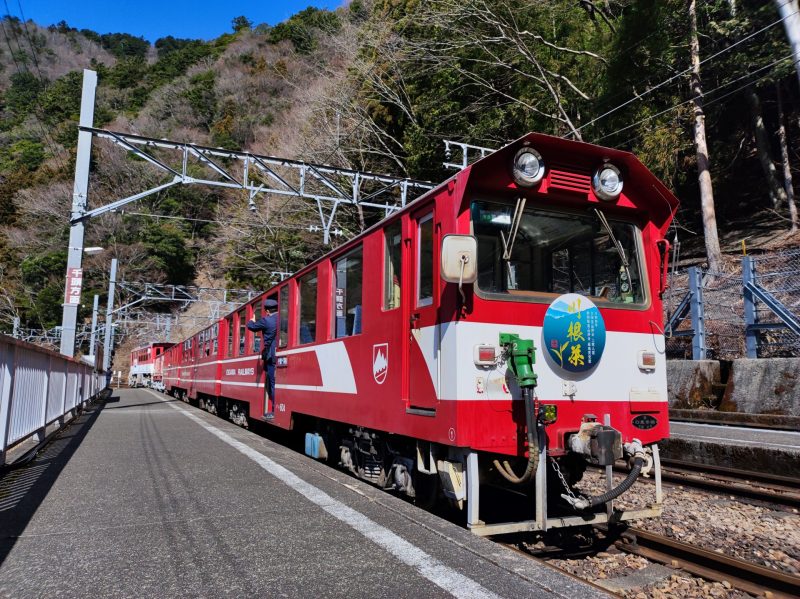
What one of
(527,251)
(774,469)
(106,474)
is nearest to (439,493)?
(527,251)

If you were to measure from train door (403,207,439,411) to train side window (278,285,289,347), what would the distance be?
403 cm

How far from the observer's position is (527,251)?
470cm

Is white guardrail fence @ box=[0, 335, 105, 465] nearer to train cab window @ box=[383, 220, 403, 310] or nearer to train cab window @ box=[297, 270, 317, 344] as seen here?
train cab window @ box=[297, 270, 317, 344]

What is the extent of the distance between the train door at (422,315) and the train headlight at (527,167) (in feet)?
2.47

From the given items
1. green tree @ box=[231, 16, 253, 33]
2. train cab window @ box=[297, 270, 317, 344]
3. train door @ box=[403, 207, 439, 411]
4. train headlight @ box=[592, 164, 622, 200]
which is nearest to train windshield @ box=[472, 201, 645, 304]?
train headlight @ box=[592, 164, 622, 200]

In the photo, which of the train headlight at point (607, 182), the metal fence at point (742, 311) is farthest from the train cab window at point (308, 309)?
the metal fence at point (742, 311)

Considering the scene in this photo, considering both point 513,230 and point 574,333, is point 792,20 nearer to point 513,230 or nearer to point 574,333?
point 513,230

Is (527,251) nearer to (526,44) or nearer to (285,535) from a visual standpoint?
(285,535)

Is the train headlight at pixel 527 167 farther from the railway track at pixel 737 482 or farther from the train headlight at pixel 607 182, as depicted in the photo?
the railway track at pixel 737 482

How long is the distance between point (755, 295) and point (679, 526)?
746 cm

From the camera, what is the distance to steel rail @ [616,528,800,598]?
391 cm

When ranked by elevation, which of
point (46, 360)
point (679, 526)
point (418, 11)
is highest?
point (418, 11)

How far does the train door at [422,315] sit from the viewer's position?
4574 millimetres

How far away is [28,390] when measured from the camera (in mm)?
7000
